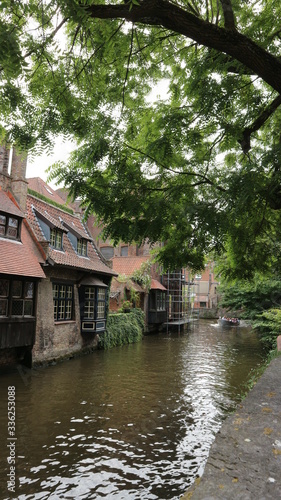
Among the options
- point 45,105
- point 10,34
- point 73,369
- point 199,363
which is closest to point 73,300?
point 73,369

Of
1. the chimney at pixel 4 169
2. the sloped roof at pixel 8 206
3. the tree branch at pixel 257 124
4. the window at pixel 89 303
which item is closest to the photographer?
the tree branch at pixel 257 124

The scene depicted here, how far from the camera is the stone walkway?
226 cm

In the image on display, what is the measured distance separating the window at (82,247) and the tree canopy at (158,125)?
45.8 feet

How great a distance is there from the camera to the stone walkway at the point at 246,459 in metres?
2.26

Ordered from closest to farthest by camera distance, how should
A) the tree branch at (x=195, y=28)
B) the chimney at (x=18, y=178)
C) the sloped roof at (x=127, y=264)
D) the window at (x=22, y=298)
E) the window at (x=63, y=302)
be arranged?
the tree branch at (x=195, y=28) → the window at (x=22, y=298) → the chimney at (x=18, y=178) → the window at (x=63, y=302) → the sloped roof at (x=127, y=264)

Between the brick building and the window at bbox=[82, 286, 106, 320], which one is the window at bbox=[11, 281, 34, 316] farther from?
the window at bbox=[82, 286, 106, 320]

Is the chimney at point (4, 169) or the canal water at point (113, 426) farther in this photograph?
the chimney at point (4, 169)

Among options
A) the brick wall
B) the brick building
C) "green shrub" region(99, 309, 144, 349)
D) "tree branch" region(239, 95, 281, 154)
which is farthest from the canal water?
"tree branch" region(239, 95, 281, 154)

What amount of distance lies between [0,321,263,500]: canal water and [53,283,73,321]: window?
82.0 inches

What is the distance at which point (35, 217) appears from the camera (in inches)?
645

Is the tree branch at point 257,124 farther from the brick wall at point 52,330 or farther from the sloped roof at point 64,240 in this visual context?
the brick wall at point 52,330

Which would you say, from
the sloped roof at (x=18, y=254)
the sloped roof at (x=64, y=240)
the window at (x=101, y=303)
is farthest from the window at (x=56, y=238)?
the window at (x=101, y=303)

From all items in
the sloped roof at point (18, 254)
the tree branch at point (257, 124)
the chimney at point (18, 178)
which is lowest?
the sloped roof at point (18, 254)

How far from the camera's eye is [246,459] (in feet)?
8.93
